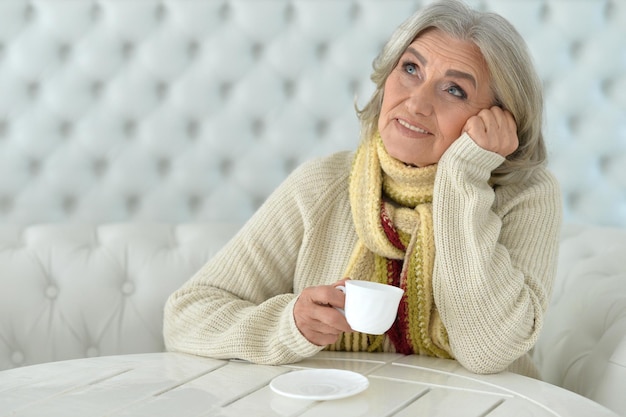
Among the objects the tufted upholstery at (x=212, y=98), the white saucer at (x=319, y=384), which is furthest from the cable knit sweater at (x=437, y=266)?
the tufted upholstery at (x=212, y=98)

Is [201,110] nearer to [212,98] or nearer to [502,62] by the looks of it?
[212,98]

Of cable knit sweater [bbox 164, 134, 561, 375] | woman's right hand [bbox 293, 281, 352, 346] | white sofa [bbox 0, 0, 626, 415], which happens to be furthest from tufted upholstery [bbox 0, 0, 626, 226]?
woman's right hand [bbox 293, 281, 352, 346]

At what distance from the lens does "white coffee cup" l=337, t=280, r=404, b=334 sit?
1311mm

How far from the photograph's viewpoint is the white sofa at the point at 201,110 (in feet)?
7.95

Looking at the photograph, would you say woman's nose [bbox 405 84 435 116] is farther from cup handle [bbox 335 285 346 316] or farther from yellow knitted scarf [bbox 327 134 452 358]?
cup handle [bbox 335 285 346 316]

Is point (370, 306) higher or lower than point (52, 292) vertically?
higher

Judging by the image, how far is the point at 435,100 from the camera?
1.68 m

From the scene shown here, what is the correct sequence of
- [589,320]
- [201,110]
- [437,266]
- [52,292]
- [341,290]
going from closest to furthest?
1. [341,290]
2. [437,266]
3. [589,320]
4. [52,292]
5. [201,110]

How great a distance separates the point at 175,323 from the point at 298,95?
1021 millimetres

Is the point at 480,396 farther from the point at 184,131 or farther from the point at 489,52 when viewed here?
the point at 184,131

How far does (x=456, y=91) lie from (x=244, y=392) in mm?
766

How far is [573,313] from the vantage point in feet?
6.77

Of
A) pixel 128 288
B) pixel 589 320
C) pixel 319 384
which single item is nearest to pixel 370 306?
pixel 319 384

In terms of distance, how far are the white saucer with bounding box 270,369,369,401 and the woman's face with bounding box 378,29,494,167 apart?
1.64 feet
